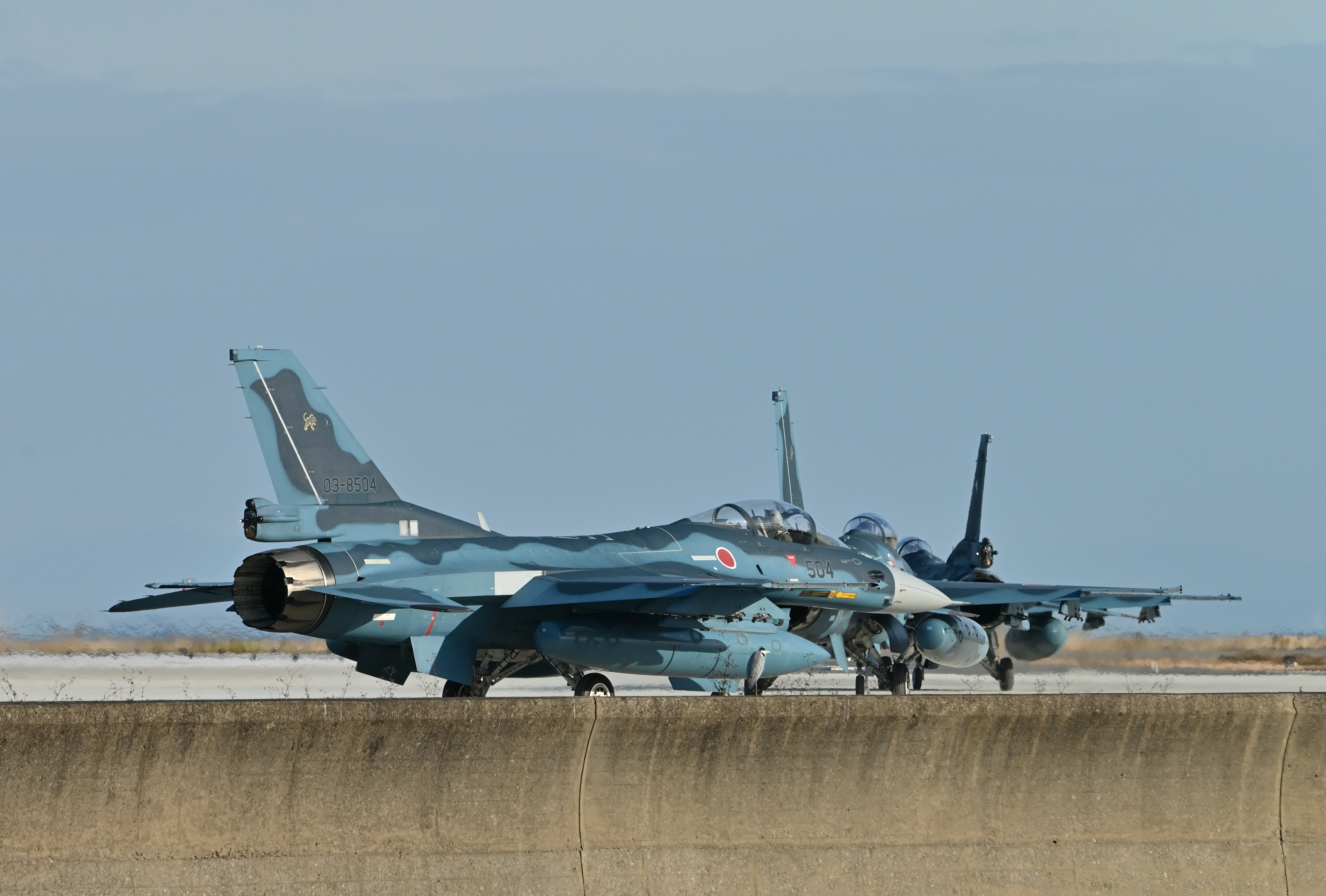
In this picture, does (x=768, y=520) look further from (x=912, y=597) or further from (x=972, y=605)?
(x=972, y=605)

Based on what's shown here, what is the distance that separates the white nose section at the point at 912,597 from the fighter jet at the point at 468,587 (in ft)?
4.00

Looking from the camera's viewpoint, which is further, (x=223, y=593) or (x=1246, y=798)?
(x=223, y=593)

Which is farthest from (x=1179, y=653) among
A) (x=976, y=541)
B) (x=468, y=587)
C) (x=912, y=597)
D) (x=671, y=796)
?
(x=671, y=796)

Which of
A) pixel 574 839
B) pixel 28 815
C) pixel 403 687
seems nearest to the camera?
pixel 28 815

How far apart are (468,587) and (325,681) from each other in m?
11.1

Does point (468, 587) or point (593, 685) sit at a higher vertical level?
point (468, 587)

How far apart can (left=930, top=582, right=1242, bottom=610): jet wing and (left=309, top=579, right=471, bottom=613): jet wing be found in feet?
36.3

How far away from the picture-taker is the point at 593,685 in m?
16.2

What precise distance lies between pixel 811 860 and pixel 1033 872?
4.18 ft

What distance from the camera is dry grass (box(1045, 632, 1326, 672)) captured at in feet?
103

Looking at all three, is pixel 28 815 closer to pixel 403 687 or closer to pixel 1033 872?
pixel 1033 872

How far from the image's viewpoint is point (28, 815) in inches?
282

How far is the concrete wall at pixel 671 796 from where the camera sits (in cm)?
729

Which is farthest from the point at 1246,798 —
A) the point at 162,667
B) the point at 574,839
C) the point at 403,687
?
the point at 162,667
